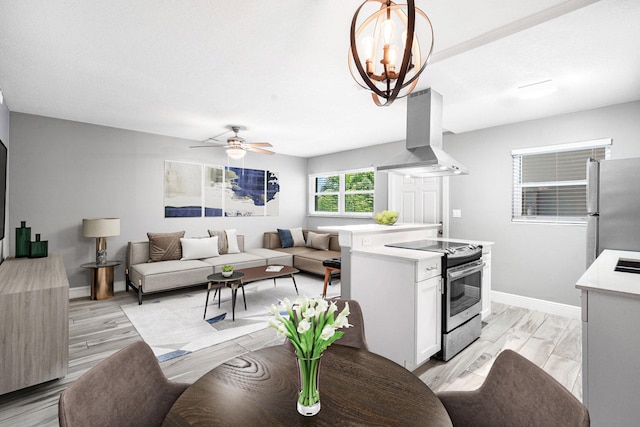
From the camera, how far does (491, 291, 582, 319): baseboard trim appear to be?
3638 mm

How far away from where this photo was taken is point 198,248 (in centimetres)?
494

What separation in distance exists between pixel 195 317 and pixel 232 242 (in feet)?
7.10

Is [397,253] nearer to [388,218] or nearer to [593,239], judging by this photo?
[388,218]

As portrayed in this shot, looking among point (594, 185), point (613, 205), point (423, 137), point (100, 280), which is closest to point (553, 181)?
point (594, 185)

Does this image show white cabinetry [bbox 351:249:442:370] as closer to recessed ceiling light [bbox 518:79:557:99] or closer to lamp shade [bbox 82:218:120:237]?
recessed ceiling light [bbox 518:79:557:99]

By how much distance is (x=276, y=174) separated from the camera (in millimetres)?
A: 6711

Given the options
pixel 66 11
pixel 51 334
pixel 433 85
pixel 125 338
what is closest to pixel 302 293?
pixel 125 338

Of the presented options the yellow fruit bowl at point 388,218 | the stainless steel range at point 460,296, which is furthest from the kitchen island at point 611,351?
the yellow fruit bowl at point 388,218

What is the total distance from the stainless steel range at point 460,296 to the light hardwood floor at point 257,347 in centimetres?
12

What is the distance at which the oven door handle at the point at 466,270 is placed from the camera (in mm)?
2588

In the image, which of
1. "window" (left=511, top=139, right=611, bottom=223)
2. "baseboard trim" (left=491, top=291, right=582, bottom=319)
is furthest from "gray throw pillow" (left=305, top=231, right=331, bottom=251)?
"window" (left=511, top=139, right=611, bottom=223)

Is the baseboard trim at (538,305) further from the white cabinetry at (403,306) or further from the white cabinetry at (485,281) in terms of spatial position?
the white cabinetry at (403,306)

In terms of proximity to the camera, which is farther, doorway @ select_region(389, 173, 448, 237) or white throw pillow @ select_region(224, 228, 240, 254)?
white throw pillow @ select_region(224, 228, 240, 254)

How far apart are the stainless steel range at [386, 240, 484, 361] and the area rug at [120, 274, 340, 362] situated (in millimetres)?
1530
